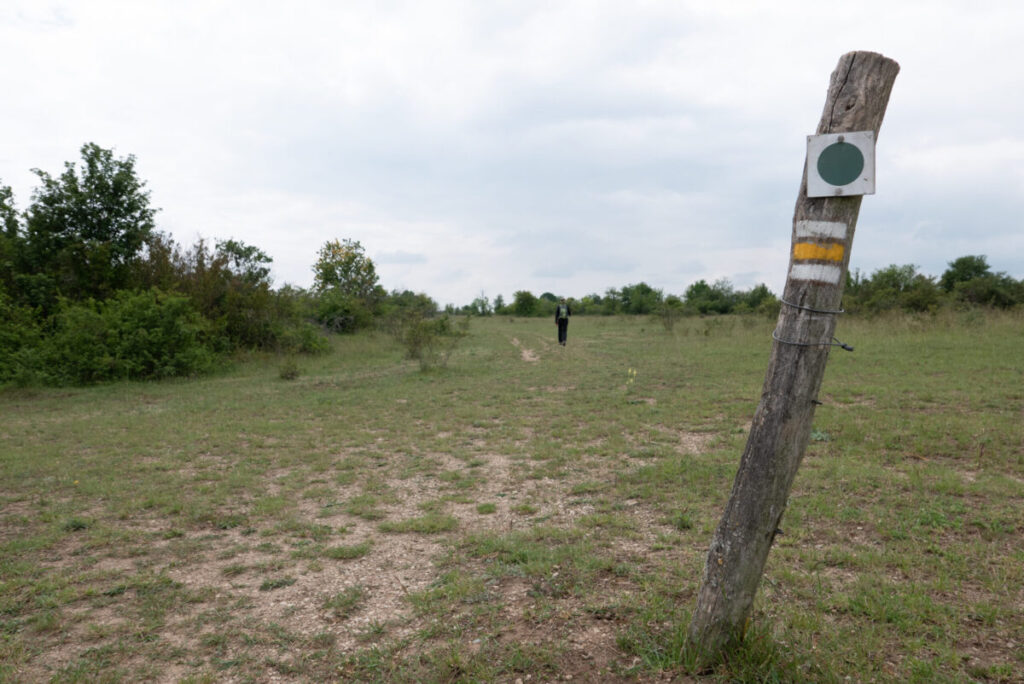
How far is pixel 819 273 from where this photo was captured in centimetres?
240

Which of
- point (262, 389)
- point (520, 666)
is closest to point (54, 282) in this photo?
point (262, 389)

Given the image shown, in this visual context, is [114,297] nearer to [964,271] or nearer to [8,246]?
[8,246]

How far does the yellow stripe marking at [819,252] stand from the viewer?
2377mm

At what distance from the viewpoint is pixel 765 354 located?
52.3ft

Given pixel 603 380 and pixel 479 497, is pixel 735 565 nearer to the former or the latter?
pixel 479 497

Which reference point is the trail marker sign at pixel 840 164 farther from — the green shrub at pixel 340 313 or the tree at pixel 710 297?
the tree at pixel 710 297

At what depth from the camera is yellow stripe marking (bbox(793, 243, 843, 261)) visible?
2.38 m

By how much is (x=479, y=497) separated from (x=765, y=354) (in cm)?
1275

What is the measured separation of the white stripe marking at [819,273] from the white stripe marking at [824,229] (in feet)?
0.40

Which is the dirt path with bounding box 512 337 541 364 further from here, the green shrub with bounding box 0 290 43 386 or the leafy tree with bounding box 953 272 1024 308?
the leafy tree with bounding box 953 272 1024 308

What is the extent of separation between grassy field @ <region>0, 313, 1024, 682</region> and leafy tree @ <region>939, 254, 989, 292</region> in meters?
28.4

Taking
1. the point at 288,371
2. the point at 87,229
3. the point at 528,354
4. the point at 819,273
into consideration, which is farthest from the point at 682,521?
the point at 87,229

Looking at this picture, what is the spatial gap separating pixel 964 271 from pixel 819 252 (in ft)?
129

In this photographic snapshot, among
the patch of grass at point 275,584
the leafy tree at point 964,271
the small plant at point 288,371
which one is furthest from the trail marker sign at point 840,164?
the leafy tree at point 964,271
